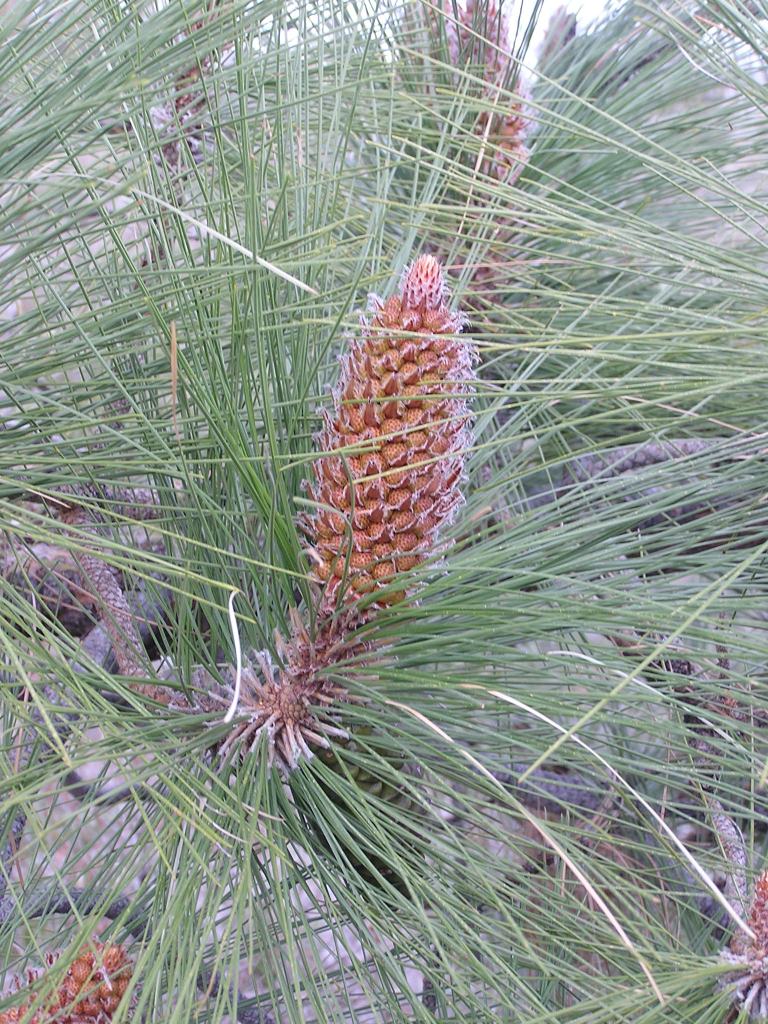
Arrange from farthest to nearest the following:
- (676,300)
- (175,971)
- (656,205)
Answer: (656,205), (676,300), (175,971)

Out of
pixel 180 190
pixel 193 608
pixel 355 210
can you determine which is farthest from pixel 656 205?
pixel 193 608

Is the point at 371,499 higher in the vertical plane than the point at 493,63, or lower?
lower

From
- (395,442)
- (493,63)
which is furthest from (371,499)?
(493,63)

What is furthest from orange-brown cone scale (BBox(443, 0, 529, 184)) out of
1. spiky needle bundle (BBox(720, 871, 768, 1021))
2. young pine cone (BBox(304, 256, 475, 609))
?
spiky needle bundle (BBox(720, 871, 768, 1021))

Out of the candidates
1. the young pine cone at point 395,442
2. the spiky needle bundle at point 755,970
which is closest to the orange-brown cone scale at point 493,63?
the young pine cone at point 395,442

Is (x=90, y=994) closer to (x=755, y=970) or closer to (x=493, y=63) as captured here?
(x=755, y=970)

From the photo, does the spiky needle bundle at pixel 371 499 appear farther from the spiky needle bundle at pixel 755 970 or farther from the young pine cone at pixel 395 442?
the spiky needle bundle at pixel 755 970

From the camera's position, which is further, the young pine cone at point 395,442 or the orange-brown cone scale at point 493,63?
the orange-brown cone scale at point 493,63

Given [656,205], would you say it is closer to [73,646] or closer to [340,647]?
[340,647]
